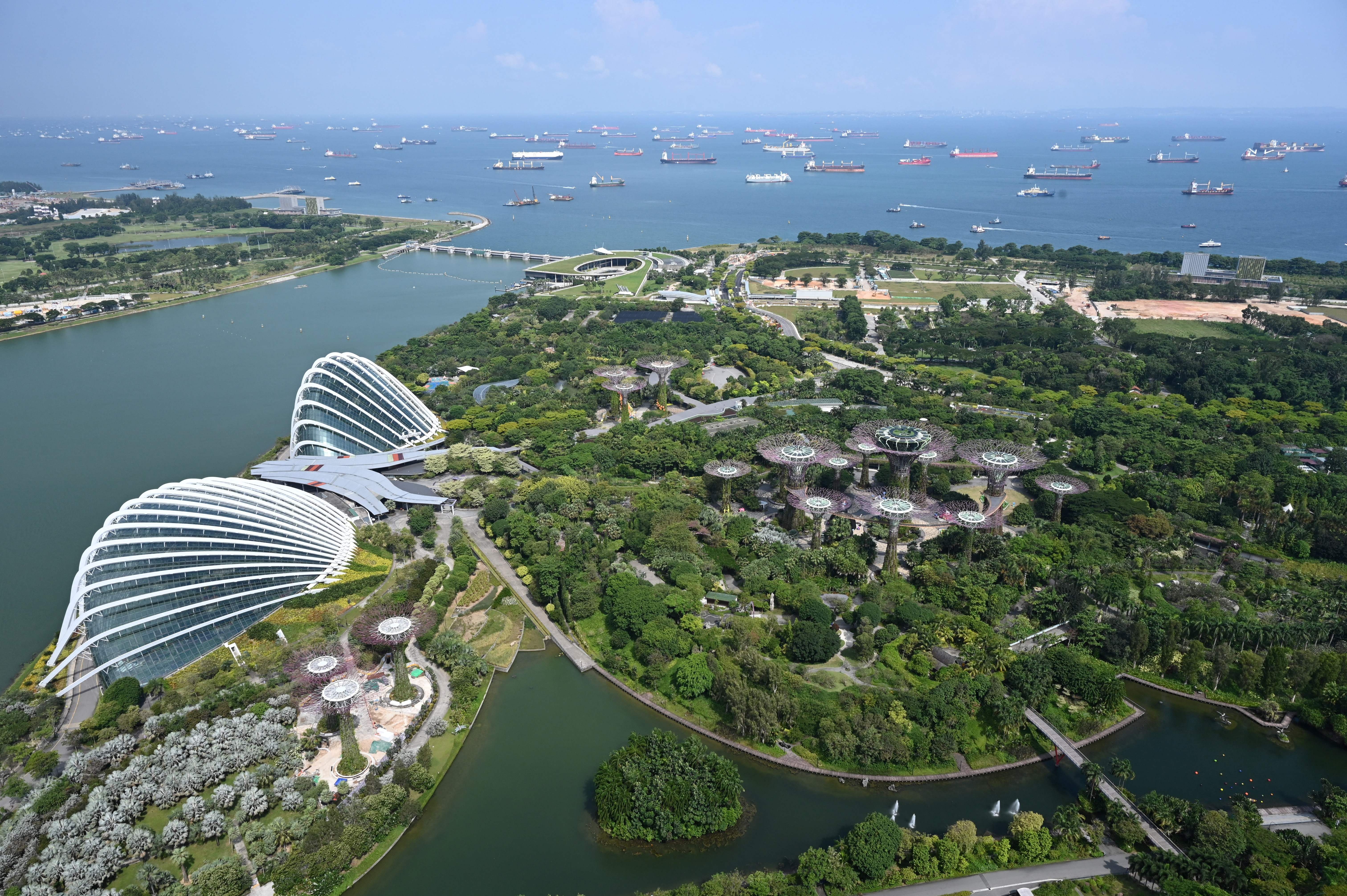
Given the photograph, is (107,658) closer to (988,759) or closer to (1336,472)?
(988,759)

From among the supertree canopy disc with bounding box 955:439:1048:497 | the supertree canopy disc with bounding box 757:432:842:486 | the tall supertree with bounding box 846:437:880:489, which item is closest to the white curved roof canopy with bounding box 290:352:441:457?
the supertree canopy disc with bounding box 757:432:842:486

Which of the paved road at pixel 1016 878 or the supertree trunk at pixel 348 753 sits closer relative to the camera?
the paved road at pixel 1016 878

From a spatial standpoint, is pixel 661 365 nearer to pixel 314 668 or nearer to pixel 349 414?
pixel 349 414

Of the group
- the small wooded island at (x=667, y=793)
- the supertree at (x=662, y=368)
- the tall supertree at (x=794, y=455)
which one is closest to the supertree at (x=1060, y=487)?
the tall supertree at (x=794, y=455)

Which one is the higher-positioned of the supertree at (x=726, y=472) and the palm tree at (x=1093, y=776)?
the supertree at (x=726, y=472)

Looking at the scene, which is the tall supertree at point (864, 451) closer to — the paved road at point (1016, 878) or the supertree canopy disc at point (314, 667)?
the paved road at point (1016, 878)
